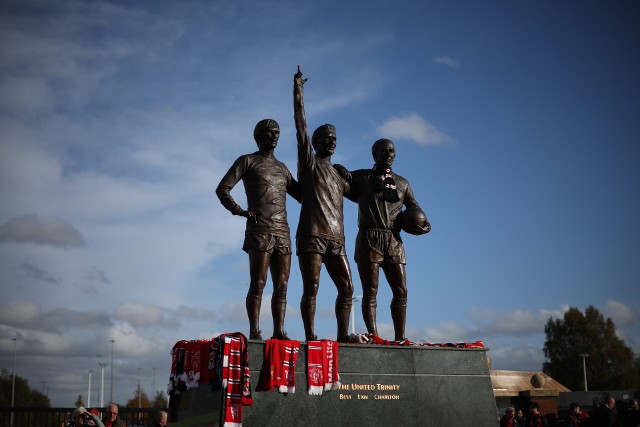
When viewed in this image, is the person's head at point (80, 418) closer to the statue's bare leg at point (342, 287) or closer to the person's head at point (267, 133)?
the statue's bare leg at point (342, 287)

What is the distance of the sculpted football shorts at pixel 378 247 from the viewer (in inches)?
424

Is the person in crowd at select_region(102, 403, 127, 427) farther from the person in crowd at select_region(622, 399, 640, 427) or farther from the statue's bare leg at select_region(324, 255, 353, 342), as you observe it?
the person in crowd at select_region(622, 399, 640, 427)

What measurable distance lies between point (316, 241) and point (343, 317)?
1193 mm

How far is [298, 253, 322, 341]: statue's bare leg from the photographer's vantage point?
32.9 feet

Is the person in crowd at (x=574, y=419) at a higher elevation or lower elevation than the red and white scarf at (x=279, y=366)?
lower

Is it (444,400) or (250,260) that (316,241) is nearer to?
(250,260)

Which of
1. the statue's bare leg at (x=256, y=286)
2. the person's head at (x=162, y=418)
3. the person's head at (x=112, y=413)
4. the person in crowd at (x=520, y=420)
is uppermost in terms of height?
the statue's bare leg at (x=256, y=286)

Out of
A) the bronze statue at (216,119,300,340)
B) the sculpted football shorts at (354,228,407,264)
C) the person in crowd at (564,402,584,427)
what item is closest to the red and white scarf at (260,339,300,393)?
the bronze statue at (216,119,300,340)

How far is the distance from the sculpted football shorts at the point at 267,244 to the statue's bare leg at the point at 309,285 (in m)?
0.37

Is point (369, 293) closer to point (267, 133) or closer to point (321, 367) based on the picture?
point (321, 367)

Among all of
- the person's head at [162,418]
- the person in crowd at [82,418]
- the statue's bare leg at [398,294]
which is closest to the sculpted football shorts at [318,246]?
the statue's bare leg at [398,294]

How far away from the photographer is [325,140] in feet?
35.2

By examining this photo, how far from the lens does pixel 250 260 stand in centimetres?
970

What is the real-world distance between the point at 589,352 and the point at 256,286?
5125 centimetres
